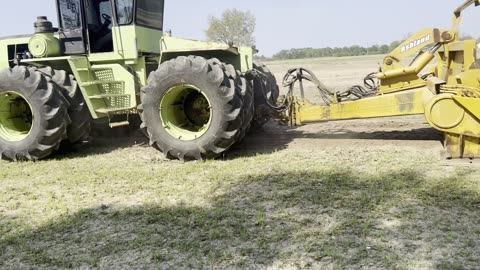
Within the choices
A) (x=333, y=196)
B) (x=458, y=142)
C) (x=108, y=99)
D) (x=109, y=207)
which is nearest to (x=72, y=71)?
(x=108, y=99)

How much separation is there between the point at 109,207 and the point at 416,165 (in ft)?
11.5

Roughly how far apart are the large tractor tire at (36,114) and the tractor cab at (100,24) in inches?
32.0

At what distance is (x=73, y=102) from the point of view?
6824 millimetres

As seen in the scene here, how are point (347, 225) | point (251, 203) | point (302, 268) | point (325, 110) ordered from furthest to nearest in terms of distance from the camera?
point (325, 110), point (251, 203), point (347, 225), point (302, 268)

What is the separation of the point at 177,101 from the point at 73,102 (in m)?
1.51

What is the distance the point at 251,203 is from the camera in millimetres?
4570

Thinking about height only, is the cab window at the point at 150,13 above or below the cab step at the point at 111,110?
above

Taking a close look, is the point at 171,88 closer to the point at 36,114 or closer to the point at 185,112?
the point at 185,112

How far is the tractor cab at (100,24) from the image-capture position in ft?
23.0

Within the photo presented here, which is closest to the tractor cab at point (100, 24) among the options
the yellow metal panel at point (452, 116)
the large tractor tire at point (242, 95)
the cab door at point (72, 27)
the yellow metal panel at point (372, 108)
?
the cab door at point (72, 27)

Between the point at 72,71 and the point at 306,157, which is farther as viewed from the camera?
the point at 72,71

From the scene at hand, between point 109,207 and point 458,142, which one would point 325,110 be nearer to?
point 458,142

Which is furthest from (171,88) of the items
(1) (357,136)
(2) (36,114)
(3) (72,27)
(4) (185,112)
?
(1) (357,136)

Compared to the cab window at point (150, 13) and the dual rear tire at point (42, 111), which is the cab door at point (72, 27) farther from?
the cab window at point (150, 13)
